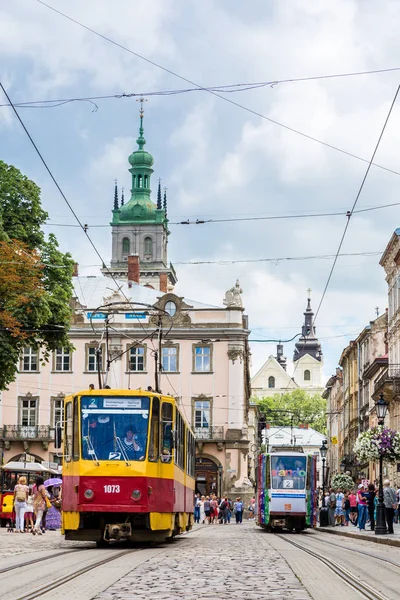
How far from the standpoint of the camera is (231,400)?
69.2 m

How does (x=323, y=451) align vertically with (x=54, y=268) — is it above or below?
below

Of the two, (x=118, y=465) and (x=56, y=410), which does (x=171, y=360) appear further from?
(x=118, y=465)

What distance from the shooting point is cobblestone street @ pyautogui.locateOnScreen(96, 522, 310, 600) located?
11.6m

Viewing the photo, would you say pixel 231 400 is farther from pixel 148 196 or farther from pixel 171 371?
pixel 148 196

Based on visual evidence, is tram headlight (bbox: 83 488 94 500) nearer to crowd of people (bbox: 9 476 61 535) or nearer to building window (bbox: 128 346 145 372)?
crowd of people (bbox: 9 476 61 535)

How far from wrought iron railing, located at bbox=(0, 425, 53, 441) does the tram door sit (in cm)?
886

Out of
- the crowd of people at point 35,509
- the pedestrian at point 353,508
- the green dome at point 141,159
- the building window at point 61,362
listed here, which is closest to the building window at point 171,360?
the building window at point 61,362

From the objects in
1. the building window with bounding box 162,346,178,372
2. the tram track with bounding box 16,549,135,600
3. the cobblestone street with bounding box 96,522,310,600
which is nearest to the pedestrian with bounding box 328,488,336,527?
the building window with bounding box 162,346,178,372

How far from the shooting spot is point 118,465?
21.1 meters

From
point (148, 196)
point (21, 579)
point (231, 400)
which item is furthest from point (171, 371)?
point (148, 196)

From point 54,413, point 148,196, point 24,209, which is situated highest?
point 148,196

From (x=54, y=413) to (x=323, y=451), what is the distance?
774 inches

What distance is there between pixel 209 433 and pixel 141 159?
7650 cm

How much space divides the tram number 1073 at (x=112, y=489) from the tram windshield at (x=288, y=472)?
56.4 feet
